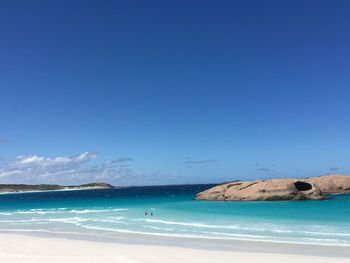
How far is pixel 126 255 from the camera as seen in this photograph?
18.2 m

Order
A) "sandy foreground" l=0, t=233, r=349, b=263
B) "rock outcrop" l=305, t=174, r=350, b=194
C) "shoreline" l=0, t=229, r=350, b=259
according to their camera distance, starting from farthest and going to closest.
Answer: "rock outcrop" l=305, t=174, r=350, b=194
"shoreline" l=0, t=229, r=350, b=259
"sandy foreground" l=0, t=233, r=349, b=263

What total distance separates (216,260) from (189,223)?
53.3ft

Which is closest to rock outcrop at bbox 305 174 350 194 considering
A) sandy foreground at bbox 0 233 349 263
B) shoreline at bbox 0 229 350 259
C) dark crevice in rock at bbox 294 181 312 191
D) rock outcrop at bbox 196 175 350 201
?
dark crevice in rock at bbox 294 181 312 191

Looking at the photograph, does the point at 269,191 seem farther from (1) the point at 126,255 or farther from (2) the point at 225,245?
(1) the point at 126,255

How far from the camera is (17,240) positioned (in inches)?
976

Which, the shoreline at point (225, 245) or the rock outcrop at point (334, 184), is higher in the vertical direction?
the rock outcrop at point (334, 184)

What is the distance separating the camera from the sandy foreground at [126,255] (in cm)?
1691

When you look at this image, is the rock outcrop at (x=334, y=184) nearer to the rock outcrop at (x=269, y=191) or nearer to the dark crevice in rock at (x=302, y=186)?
the dark crevice in rock at (x=302, y=186)

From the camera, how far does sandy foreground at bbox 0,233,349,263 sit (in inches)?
666

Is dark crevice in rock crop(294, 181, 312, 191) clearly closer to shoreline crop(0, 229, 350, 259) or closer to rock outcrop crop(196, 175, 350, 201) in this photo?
rock outcrop crop(196, 175, 350, 201)

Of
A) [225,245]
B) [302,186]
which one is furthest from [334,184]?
[225,245]

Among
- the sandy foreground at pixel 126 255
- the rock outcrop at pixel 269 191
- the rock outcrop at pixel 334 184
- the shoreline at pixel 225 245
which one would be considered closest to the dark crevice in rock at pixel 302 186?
the rock outcrop at pixel 269 191

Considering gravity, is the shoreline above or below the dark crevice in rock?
below

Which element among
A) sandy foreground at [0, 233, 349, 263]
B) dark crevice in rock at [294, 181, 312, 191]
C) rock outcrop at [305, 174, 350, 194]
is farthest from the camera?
rock outcrop at [305, 174, 350, 194]
